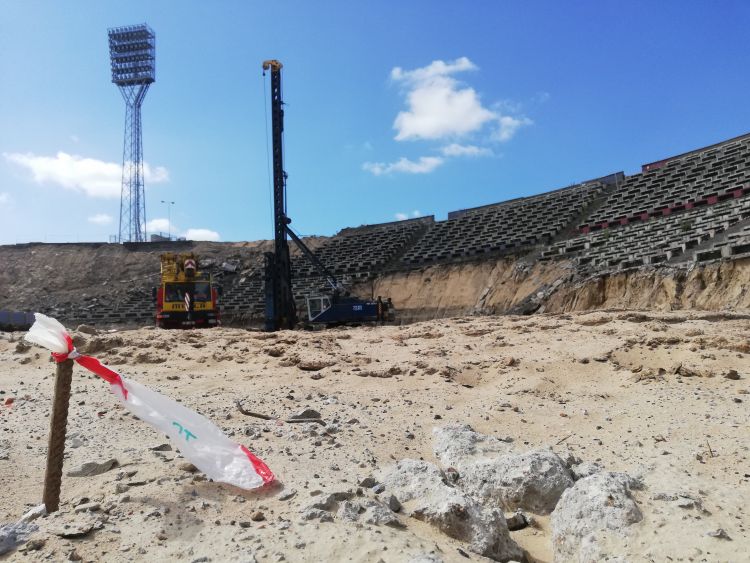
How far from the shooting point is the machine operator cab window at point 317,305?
77.7 ft

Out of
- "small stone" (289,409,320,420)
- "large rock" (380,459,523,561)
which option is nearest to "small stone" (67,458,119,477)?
"small stone" (289,409,320,420)

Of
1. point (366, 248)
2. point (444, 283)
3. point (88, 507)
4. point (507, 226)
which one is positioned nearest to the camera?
point (88, 507)

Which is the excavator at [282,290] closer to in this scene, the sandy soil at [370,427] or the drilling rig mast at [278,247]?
the drilling rig mast at [278,247]

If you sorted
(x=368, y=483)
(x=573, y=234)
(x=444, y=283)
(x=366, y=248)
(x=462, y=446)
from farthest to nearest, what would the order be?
(x=366, y=248) → (x=444, y=283) → (x=573, y=234) → (x=462, y=446) → (x=368, y=483)

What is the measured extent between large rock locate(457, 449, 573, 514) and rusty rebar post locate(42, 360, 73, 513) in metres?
2.88

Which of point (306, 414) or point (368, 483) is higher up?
point (306, 414)

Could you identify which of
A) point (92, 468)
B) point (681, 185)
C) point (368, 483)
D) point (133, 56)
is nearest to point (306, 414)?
point (368, 483)

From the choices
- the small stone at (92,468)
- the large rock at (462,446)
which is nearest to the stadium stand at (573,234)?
the large rock at (462,446)

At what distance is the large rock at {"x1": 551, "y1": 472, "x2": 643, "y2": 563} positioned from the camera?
335 centimetres

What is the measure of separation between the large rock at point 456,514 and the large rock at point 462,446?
2.27ft

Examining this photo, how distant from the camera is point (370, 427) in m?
5.54

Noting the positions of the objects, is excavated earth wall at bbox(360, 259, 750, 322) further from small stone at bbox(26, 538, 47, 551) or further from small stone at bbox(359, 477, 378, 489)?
small stone at bbox(26, 538, 47, 551)

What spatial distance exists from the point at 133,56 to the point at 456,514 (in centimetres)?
5672

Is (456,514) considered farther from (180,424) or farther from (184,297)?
(184,297)
